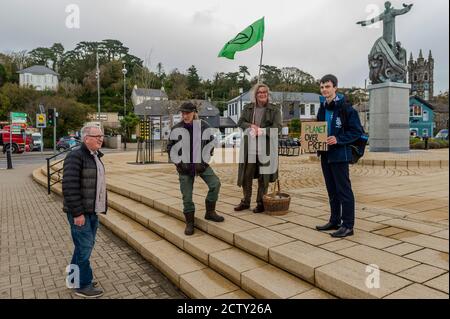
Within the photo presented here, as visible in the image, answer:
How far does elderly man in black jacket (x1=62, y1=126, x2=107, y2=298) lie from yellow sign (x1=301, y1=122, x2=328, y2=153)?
2.25 meters

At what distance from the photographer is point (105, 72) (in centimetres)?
6588

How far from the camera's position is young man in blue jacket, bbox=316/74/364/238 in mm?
3623

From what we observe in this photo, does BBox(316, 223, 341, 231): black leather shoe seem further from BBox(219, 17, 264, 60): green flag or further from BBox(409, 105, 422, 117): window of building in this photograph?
BBox(409, 105, 422, 117): window of building

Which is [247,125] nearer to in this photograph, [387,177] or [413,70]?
[387,177]

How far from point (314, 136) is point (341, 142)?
1.17ft

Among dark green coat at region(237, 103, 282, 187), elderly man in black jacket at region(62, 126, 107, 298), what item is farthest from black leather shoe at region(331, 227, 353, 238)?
elderly man in black jacket at region(62, 126, 107, 298)

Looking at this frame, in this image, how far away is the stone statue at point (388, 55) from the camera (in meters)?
15.3

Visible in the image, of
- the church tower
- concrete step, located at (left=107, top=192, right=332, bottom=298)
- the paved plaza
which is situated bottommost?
the paved plaza

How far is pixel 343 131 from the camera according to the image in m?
3.71

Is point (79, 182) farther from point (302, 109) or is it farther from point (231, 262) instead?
point (302, 109)

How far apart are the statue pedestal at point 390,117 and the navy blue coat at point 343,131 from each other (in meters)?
12.6

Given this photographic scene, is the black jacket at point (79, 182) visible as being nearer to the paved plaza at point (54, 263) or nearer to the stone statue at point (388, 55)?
the paved plaza at point (54, 263)

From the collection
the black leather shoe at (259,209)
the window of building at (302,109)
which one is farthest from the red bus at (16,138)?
the window of building at (302,109)

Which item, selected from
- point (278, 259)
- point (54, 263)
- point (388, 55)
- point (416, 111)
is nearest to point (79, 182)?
point (54, 263)
